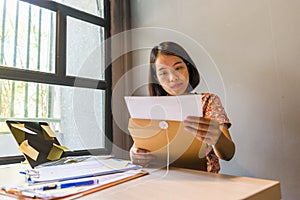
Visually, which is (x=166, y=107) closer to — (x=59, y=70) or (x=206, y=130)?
(x=206, y=130)

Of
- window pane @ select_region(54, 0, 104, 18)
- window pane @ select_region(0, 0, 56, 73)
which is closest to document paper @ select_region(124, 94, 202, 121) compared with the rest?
window pane @ select_region(0, 0, 56, 73)

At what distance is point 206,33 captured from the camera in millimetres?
1370

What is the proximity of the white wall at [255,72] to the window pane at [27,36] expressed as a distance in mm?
775

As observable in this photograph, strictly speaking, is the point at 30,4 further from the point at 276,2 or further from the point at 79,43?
the point at 276,2

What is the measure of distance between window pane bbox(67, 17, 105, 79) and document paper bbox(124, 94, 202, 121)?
2.67 ft

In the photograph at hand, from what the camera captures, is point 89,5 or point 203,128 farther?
point 89,5

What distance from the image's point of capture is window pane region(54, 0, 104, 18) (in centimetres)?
158

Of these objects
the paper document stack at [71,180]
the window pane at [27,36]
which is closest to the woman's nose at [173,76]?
the paper document stack at [71,180]

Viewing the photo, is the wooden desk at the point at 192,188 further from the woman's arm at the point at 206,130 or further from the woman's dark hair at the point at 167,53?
the woman's dark hair at the point at 167,53

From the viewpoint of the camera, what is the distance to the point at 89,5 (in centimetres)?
169

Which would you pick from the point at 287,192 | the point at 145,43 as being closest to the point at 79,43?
the point at 145,43

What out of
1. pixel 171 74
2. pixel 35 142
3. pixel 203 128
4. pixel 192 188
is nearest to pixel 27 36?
pixel 35 142

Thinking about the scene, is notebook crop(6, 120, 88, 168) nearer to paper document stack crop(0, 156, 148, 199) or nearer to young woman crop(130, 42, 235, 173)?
paper document stack crop(0, 156, 148, 199)

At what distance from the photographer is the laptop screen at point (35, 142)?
2.93 feet
